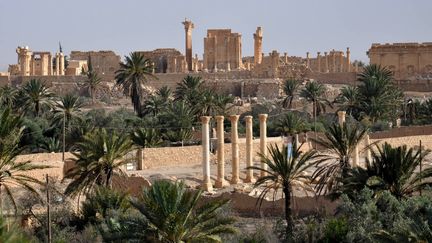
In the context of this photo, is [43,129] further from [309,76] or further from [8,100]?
[309,76]

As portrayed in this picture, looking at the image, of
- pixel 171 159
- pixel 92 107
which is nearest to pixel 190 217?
pixel 171 159

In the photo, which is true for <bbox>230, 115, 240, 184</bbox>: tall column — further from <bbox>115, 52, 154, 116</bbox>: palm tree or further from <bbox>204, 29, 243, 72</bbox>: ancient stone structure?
<bbox>204, 29, 243, 72</bbox>: ancient stone structure

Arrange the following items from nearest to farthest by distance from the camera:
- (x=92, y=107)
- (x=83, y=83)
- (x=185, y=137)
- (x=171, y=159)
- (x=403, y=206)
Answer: (x=403, y=206) < (x=171, y=159) < (x=185, y=137) < (x=92, y=107) < (x=83, y=83)

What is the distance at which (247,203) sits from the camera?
76.1 ft

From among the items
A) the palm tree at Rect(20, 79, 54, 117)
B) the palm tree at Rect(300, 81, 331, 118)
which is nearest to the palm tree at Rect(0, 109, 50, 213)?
the palm tree at Rect(20, 79, 54, 117)

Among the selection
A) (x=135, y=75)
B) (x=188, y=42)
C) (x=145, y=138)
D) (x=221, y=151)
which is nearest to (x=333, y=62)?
(x=188, y=42)

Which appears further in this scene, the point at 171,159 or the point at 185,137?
the point at 185,137

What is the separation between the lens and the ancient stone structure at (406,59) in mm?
60750

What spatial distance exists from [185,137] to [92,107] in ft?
65.8

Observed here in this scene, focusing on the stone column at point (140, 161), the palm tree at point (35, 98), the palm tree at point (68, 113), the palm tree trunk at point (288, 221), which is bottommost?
the palm tree trunk at point (288, 221)

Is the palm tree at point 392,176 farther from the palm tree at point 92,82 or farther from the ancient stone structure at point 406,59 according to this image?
the ancient stone structure at point 406,59

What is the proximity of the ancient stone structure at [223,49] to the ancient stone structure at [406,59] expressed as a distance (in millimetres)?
12991

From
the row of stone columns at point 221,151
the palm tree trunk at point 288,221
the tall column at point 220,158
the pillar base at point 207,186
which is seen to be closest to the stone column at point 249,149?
the row of stone columns at point 221,151

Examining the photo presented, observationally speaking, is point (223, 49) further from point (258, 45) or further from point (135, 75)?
point (135, 75)
